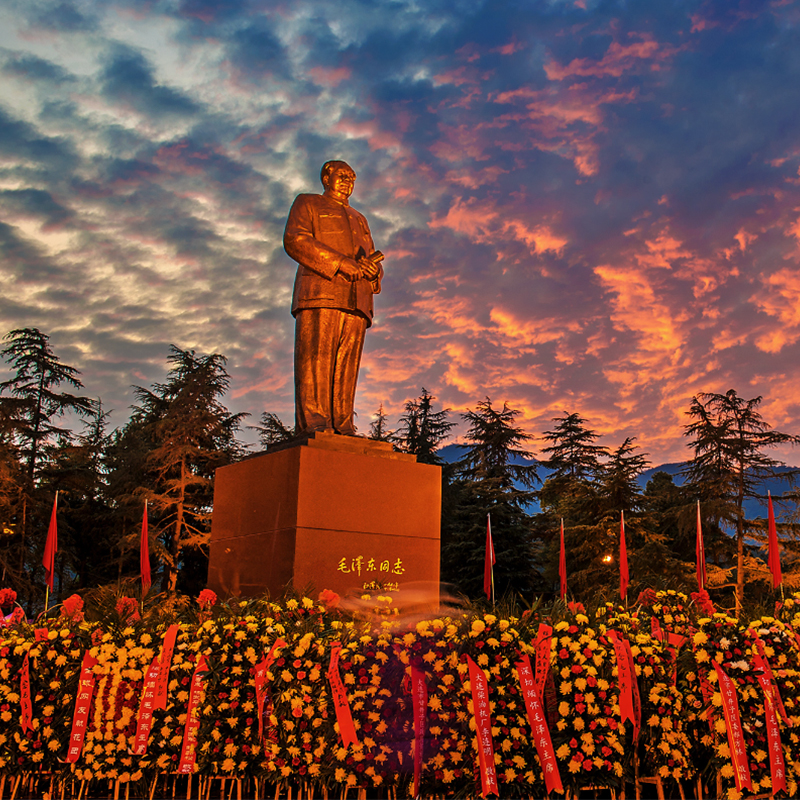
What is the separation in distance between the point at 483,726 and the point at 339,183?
5569 millimetres

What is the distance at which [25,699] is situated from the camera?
4410mm

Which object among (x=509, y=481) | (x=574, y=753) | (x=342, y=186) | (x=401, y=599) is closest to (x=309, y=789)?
(x=574, y=753)

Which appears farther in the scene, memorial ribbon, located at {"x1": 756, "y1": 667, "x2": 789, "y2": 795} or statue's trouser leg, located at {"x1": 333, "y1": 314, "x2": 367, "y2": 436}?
statue's trouser leg, located at {"x1": 333, "y1": 314, "x2": 367, "y2": 436}

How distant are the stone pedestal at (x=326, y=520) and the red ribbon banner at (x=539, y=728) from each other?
258 centimetres

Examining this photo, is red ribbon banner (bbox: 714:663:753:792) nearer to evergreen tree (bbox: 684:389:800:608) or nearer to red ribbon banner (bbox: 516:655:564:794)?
Result: red ribbon banner (bbox: 516:655:564:794)

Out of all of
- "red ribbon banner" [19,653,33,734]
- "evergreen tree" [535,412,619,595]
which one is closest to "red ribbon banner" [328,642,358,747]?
"red ribbon banner" [19,653,33,734]

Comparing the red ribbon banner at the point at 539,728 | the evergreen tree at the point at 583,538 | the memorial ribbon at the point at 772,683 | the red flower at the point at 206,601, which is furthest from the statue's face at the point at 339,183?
the evergreen tree at the point at 583,538

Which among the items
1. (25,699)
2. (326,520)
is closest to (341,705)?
(25,699)

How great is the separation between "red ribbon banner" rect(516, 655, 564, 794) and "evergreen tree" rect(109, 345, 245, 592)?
18.5 meters

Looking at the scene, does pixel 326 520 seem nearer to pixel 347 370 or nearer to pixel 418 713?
pixel 347 370

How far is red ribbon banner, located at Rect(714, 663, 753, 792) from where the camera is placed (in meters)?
3.80

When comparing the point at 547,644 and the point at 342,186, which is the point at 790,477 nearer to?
the point at 342,186

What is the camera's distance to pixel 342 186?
25.8 ft

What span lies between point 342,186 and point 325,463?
2.92 m
